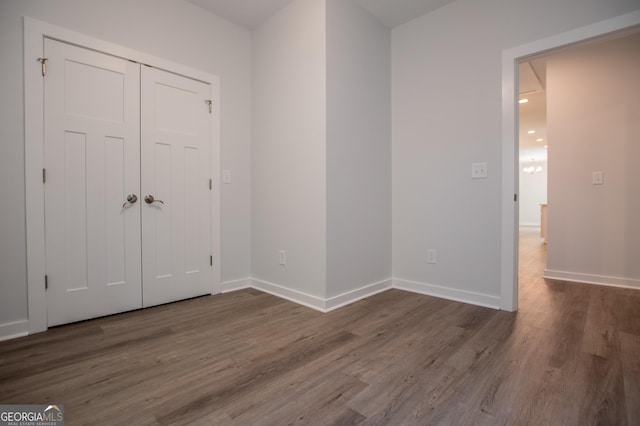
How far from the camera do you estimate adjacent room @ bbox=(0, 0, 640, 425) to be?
148cm

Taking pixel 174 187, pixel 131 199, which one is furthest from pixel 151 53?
pixel 131 199

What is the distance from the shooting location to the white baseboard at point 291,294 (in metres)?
2.53

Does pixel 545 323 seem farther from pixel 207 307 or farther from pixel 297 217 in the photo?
pixel 207 307

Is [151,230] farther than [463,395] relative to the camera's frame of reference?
Yes

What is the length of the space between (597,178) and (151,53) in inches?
192

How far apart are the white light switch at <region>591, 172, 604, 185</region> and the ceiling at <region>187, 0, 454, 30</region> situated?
8.62 feet

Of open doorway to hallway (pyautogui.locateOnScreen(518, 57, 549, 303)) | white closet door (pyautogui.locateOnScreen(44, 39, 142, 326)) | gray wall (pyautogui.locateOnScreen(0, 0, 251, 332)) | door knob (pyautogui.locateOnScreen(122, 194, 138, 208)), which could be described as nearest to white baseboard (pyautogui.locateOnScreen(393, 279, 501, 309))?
open doorway to hallway (pyautogui.locateOnScreen(518, 57, 549, 303))

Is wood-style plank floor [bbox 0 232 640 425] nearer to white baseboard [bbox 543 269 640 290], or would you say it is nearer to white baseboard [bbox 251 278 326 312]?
white baseboard [bbox 251 278 326 312]

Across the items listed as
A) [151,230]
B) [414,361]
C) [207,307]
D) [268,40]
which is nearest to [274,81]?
[268,40]

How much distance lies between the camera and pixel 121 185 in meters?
2.41

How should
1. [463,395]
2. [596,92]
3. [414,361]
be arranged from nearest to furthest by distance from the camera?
[463,395] < [414,361] < [596,92]

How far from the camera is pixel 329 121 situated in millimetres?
2498

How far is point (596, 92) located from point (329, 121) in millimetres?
3332

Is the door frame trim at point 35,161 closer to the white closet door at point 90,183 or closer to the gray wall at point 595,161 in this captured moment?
the white closet door at point 90,183
